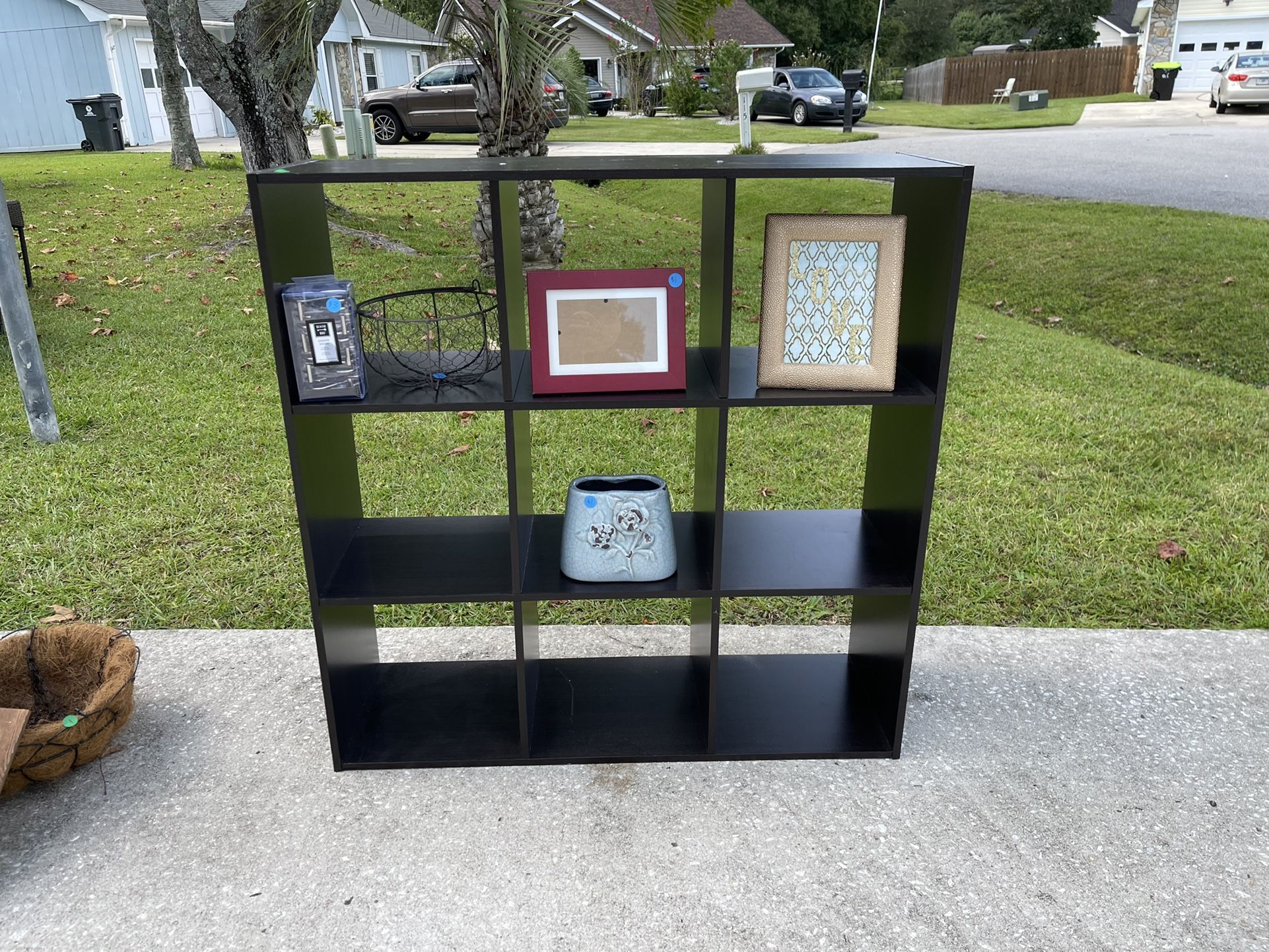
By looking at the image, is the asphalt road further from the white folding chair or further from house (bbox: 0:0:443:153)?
the white folding chair

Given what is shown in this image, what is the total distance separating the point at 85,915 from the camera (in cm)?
226

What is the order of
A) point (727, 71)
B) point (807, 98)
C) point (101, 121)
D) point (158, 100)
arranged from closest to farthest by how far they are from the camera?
1. point (101, 121)
2. point (158, 100)
3. point (807, 98)
4. point (727, 71)

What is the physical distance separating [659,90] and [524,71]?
70.1 feet

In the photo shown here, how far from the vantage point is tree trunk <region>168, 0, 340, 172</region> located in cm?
802

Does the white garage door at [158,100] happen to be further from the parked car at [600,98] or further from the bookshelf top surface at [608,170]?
the bookshelf top surface at [608,170]

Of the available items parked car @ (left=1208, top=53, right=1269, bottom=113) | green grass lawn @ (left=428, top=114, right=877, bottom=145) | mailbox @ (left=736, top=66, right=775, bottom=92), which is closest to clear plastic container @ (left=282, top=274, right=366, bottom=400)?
mailbox @ (left=736, top=66, right=775, bottom=92)

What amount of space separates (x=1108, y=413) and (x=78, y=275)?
7.96 metres

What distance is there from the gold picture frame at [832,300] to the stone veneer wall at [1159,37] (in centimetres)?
3339

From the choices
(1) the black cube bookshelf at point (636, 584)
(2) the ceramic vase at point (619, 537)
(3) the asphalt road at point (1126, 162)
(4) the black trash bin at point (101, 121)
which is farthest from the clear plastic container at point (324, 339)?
(4) the black trash bin at point (101, 121)

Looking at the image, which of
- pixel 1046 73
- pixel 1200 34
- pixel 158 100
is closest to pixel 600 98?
pixel 158 100

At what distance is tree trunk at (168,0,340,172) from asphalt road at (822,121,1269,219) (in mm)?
5447

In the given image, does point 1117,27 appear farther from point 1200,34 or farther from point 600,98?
point 600,98

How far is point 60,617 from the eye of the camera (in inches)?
128

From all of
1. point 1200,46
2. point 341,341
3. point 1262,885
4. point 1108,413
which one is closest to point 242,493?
point 341,341
